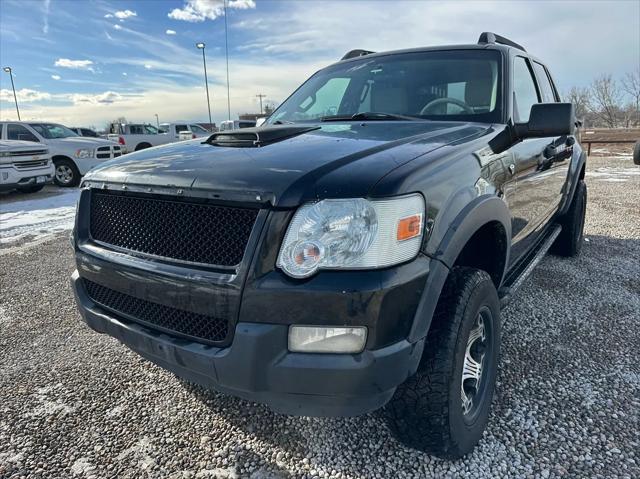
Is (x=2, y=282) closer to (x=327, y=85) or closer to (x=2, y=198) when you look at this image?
(x=327, y=85)

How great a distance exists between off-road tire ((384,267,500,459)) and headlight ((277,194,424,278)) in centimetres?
42

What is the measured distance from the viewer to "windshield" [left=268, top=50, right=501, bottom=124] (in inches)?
112

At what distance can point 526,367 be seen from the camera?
272 centimetres

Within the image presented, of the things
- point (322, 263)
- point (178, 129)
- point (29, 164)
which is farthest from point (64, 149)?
point (322, 263)

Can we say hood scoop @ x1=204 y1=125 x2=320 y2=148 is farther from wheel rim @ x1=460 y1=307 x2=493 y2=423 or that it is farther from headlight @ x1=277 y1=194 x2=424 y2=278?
wheel rim @ x1=460 y1=307 x2=493 y2=423

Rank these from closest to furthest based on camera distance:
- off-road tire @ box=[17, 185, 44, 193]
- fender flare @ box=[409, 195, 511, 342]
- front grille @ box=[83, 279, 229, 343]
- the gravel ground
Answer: fender flare @ box=[409, 195, 511, 342], front grille @ box=[83, 279, 229, 343], the gravel ground, off-road tire @ box=[17, 185, 44, 193]

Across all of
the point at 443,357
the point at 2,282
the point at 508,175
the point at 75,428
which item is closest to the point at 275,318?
the point at 443,357

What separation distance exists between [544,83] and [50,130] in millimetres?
12750

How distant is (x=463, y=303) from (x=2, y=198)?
37.0 ft

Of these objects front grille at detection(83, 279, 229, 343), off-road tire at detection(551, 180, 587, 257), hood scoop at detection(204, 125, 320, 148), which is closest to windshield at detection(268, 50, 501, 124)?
hood scoop at detection(204, 125, 320, 148)

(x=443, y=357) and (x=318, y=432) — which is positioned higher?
(x=443, y=357)

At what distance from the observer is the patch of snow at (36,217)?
663 centimetres

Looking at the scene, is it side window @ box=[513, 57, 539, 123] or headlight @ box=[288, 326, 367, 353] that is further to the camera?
side window @ box=[513, 57, 539, 123]

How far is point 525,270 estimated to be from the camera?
10.1 feet
